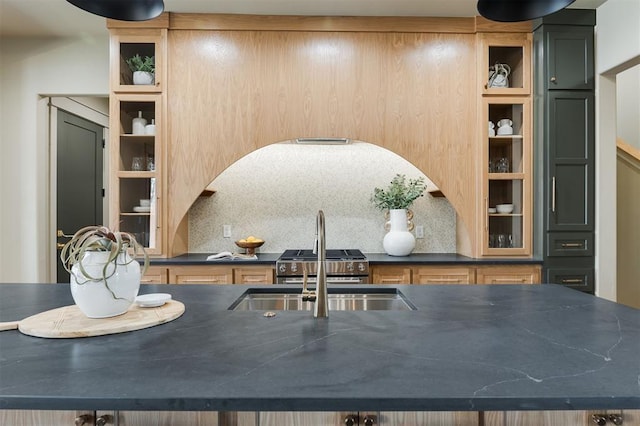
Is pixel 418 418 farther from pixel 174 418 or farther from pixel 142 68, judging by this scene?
pixel 142 68

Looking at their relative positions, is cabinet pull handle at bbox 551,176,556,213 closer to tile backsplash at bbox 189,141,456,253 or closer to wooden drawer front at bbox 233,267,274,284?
tile backsplash at bbox 189,141,456,253

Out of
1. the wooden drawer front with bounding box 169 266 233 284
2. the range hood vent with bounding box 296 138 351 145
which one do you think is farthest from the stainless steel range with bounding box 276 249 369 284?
the range hood vent with bounding box 296 138 351 145

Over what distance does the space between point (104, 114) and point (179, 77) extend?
2109mm

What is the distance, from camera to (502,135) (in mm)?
3367

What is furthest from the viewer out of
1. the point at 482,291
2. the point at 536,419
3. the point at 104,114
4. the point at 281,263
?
the point at 104,114

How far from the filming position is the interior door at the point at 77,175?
4090 mm

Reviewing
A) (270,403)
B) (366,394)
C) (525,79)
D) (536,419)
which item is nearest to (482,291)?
(536,419)

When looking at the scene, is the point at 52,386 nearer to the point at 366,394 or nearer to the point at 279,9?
the point at 366,394

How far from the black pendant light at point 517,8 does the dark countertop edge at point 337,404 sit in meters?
1.43

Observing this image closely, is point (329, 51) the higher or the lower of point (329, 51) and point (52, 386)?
the higher

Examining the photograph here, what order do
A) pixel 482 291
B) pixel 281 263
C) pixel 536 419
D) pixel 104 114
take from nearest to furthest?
1. pixel 536 419
2. pixel 482 291
3. pixel 281 263
4. pixel 104 114

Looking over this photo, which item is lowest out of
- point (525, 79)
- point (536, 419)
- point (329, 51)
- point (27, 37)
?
point (536, 419)

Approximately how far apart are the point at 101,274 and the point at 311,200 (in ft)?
8.55

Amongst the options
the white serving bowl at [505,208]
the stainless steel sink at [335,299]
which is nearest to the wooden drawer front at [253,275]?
the stainless steel sink at [335,299]
